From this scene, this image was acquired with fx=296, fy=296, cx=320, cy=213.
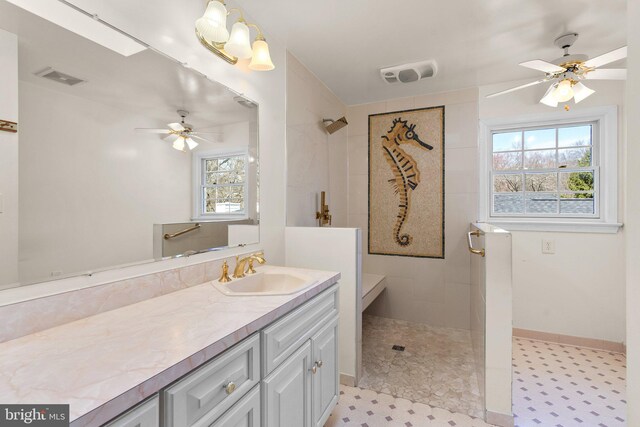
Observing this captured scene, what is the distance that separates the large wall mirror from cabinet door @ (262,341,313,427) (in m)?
0.73

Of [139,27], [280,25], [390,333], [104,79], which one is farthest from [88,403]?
[390,333]

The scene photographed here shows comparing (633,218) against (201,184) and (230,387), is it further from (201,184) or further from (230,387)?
(201,184)

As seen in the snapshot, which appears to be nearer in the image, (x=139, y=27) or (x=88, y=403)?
(x=88, y=403)

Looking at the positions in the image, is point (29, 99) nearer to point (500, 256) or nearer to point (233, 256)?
point (233, 256)

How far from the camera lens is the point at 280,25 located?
200cm

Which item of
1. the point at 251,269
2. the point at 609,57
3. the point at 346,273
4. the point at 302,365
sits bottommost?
the point at 302,365

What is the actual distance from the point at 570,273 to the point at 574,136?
127 cm

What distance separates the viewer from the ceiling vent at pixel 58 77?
38.2 inches

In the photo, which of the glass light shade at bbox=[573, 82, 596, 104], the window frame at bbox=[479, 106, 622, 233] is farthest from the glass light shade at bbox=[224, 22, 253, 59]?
the window frame at bbox=[479, 106, 622, 233]

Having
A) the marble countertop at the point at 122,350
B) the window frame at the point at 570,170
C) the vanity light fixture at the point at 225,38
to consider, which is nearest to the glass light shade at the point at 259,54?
the vanity light fixture at the point at 225,38

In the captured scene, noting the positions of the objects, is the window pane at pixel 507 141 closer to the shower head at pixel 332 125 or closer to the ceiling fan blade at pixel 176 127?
the shower head at pixel 332 125

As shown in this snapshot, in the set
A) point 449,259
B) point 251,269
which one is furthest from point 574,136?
point 251,269

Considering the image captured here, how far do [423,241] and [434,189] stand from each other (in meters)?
0.56

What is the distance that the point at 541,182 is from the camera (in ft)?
9.43
